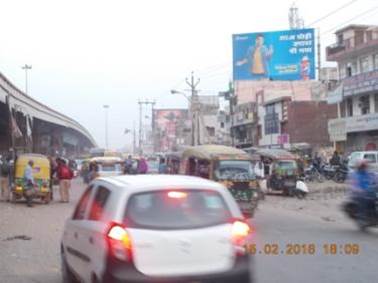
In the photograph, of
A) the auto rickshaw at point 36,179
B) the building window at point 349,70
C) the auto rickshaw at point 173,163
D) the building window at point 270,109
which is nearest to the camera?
the auto rickshaw at point 36,179

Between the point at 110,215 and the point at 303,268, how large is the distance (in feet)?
14.0

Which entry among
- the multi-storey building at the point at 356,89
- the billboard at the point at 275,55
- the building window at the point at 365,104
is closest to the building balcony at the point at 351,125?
the multi-storey building at the point at 356,89

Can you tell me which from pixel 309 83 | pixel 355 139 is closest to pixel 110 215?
pixel 355 139

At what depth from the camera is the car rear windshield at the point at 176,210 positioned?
7277 mm

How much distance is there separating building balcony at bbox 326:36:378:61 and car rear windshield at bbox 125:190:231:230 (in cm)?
4325

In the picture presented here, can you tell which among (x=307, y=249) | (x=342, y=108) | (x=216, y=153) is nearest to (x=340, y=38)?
(x=342, y=108)

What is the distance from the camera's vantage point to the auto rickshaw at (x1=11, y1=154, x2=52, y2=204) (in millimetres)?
25906

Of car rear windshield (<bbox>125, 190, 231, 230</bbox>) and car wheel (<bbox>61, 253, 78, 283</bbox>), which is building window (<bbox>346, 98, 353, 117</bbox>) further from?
car rear windshield (<bbox>125, 190, 231, 230</bbox>)

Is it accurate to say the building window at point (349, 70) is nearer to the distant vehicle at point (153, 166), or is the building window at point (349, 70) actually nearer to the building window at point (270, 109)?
the building window at point (270, 109)

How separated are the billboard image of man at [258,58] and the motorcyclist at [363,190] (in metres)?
22.1

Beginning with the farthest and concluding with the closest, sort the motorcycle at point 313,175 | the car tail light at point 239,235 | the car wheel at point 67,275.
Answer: the motorcycle at point 313,175, the car wheel at point 67,275, the car tail light at point 239,235

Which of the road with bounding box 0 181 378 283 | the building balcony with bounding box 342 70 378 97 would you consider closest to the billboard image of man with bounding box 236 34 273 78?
the building balcony with bounding box 342 70 378 97

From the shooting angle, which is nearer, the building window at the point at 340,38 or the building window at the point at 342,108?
the building window at the point at 342,108

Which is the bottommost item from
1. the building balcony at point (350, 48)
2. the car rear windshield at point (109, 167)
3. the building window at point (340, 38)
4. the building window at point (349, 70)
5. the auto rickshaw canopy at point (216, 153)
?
the car rear windshield at point (109, 167)
